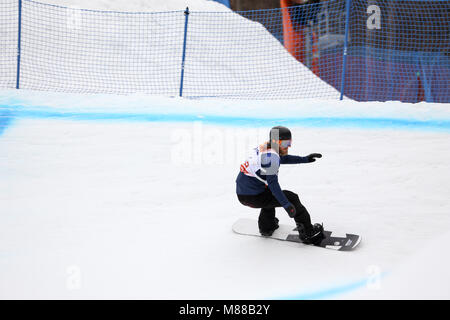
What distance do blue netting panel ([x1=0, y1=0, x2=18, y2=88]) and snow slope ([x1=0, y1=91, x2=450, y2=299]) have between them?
1292 mm

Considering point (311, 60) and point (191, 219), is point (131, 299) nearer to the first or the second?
point (191, 219)

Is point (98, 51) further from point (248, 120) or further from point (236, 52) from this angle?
point (248, 120)

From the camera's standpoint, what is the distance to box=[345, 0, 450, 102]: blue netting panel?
11.5 m

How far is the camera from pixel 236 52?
451 inches

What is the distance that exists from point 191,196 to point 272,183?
169 centimetres

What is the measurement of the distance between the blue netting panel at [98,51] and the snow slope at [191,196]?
1.40 m

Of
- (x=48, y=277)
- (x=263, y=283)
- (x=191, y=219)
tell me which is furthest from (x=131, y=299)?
(x=191, y=219)

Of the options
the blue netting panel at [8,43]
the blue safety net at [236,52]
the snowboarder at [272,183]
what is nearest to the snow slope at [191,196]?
the snowboarder at [272,183]

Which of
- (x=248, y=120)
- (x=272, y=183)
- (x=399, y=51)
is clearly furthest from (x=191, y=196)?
(x=399, y=51)

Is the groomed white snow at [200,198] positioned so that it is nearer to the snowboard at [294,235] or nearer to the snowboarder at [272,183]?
the snowboard at [294,235]

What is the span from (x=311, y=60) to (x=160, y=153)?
7.82 meters

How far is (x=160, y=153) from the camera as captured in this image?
6.05 metres

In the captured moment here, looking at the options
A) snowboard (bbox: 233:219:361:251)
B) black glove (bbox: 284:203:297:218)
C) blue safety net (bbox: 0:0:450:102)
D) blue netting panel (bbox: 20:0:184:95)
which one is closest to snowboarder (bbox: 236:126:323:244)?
black glove (bbox: 284:203:297:218)

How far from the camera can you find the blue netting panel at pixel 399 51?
11461 mm
